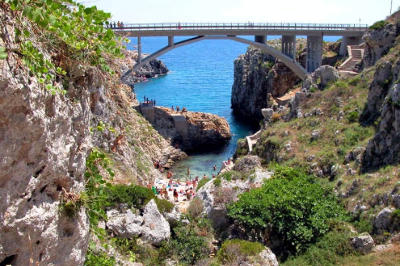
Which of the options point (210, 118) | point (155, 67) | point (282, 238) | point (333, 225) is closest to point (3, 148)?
point (282, 238)

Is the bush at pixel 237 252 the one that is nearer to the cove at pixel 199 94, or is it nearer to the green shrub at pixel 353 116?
the green shrub at pixel 353 116

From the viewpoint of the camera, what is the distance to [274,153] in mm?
23766

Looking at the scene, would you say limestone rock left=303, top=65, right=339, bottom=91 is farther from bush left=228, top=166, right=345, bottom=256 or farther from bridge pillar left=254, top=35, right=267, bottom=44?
bridge pillar left=254, top=35, right=267, bottom=44

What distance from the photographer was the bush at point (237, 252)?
11.7 m

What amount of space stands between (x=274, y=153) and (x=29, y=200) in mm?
20484

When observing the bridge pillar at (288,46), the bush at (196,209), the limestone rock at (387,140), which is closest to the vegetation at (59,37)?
the bush at (196,209)

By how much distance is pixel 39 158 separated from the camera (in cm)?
414

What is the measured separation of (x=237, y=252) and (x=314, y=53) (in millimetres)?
37965

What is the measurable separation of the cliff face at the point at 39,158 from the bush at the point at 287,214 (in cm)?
996

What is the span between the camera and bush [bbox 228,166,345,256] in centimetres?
1423

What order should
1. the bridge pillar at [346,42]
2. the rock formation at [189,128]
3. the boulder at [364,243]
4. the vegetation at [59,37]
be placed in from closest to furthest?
the vegetation at [59,37] → the boulder at [364,243] → the rock formation at [189,128] → the bridge pillar at [346,42]

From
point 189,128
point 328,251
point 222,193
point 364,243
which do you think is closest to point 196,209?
point 222,193

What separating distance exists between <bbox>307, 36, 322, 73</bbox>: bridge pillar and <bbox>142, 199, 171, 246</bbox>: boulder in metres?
36.1

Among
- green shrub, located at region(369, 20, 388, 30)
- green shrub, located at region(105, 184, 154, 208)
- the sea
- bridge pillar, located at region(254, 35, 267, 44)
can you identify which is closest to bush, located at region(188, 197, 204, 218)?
green shrub, located at region(105, 184, 154, 208)
